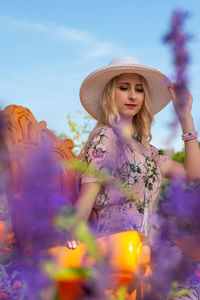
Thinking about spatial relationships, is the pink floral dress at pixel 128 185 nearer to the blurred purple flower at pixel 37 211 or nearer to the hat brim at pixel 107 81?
the hat brim at pixel 107 81

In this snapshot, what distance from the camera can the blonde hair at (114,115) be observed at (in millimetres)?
2154

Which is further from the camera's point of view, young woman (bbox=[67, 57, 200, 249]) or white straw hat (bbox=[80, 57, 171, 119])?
white straw hat (bbox=[80, 57, 171, 119])

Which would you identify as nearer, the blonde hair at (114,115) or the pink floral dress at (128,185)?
the pink floral dress at (128,185)

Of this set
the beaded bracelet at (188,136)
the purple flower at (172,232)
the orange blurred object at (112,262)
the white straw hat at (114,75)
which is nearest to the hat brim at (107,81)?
the white straw hat at (114,75)

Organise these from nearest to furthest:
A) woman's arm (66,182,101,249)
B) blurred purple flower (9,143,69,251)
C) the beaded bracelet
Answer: blurred purple flower (9,143,69,251) < woman's arm (66,182,101,249) < the beaded bracelet

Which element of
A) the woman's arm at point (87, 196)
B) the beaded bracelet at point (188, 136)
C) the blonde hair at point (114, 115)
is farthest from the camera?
the blonde hair at point (114, 115)

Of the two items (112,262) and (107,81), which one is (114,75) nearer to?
(107,81)

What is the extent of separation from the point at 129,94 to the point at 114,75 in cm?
19

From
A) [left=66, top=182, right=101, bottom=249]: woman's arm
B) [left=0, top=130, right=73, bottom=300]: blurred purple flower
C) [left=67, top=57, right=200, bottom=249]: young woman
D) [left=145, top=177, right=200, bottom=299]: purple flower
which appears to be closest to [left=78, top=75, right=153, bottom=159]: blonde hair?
[left=67, top=57, right=200, bottom=249]: young woman

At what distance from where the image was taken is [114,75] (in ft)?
7.54

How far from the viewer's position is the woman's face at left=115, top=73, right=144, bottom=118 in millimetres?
2188

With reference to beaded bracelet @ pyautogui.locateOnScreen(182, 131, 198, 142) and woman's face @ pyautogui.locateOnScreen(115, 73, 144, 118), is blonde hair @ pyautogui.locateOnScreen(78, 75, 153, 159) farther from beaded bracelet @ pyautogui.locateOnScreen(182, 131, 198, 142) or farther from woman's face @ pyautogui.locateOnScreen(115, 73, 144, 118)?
beaded bracelet @ pyautogui.locateOnScreen(182, 131, 198, 142)

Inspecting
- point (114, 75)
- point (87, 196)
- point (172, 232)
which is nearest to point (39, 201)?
point (172, 232)

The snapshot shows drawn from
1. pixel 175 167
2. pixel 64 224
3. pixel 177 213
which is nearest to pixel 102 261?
pixel 64 224
